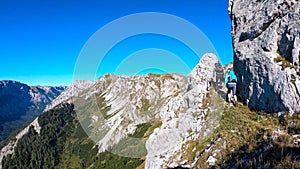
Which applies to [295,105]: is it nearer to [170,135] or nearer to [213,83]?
[213,83]

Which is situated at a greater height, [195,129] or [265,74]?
[265,74]

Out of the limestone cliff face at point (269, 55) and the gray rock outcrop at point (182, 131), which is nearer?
the limestone cliff face at point (269, 55)

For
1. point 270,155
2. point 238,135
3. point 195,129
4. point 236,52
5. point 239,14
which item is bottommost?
point 270,155

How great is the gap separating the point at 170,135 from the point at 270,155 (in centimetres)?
3249

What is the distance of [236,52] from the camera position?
91.4 ft

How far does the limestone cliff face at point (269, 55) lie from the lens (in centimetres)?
2134

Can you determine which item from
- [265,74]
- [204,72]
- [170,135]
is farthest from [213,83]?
[204,72]

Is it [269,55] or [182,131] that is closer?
[269,55]

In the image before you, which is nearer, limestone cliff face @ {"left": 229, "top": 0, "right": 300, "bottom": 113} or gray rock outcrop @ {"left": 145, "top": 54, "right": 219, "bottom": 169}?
limestone cliff face @ {"left": 229, "top": 0, "right": 300, "bottom": 113}

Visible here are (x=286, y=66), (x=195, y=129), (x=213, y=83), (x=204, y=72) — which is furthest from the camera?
(x=204, y=72)

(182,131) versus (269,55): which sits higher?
(269,55)

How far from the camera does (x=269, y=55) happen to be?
23469 millimetres

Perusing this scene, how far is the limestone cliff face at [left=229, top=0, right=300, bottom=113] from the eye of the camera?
840 inches

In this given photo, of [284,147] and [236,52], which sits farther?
[236,52]
